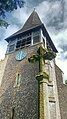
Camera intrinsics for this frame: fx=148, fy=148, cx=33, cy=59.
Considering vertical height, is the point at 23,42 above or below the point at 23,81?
above

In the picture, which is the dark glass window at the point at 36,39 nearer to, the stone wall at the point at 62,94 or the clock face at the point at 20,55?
the clock face at the point at 20,55

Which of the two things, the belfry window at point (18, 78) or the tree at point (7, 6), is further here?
the belfry window at point (18, 78)

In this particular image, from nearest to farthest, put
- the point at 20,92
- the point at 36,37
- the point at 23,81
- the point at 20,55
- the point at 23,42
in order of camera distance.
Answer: the point at 20,92 → the point at 23,81 → the point at 20,55 → the point at 36,37 → the point at 23,42

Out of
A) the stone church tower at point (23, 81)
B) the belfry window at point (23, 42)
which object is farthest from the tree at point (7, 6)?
the belfry window at point (23, 42)

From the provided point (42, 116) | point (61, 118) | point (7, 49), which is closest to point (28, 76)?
point (61, 118)

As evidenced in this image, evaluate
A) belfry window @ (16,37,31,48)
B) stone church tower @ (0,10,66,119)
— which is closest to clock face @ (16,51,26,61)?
stone church tower @ (0,10,66,119)

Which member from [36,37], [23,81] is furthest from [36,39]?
[23,81]

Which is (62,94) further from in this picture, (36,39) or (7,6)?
(7,6)

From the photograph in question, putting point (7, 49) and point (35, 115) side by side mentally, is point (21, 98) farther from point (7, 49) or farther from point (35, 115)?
point (7, 49)

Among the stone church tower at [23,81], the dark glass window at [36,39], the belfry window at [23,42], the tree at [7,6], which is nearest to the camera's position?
the tree at [7,6]

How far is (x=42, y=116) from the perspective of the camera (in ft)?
12.5

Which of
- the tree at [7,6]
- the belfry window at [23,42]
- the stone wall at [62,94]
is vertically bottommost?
the stone wall at [62,94]

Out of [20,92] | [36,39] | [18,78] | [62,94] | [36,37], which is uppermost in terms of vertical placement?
[36,37]

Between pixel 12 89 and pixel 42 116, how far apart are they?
32.0ft
